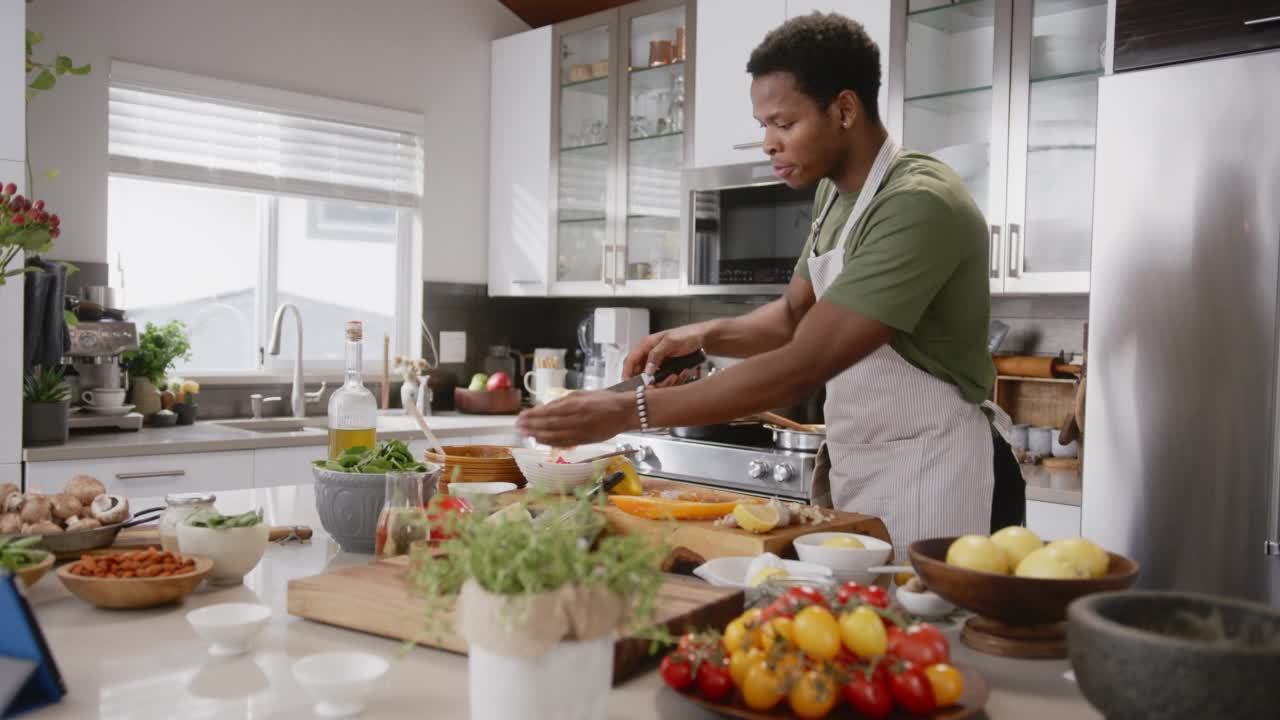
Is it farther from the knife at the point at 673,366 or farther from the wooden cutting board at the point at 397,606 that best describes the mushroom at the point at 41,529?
the knife at the point at 673,366

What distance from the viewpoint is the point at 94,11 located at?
3752 mm

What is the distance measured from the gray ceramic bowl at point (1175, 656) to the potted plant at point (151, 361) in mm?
3434

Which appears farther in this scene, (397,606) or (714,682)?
(397,606)

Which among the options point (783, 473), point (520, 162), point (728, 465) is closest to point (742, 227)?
point (728, 465)

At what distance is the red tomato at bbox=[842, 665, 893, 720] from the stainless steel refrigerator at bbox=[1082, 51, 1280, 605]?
1.89 meters

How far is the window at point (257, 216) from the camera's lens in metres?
3.97

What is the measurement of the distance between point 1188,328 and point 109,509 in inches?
90.9

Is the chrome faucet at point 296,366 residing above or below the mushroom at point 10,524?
above

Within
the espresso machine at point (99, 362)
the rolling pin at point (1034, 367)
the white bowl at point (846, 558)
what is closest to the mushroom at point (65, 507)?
the white bowl at point (846, 558)

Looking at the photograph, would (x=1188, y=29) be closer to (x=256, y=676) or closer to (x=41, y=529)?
(x=256, y=676)

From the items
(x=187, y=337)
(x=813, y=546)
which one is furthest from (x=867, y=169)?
(x=187, y=337)

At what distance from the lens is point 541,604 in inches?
32.2

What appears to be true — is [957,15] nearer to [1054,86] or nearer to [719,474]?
[1054,86]

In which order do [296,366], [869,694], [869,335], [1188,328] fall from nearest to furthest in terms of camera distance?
[869,694] → [869,335] → [1188,328] → [296,366]
